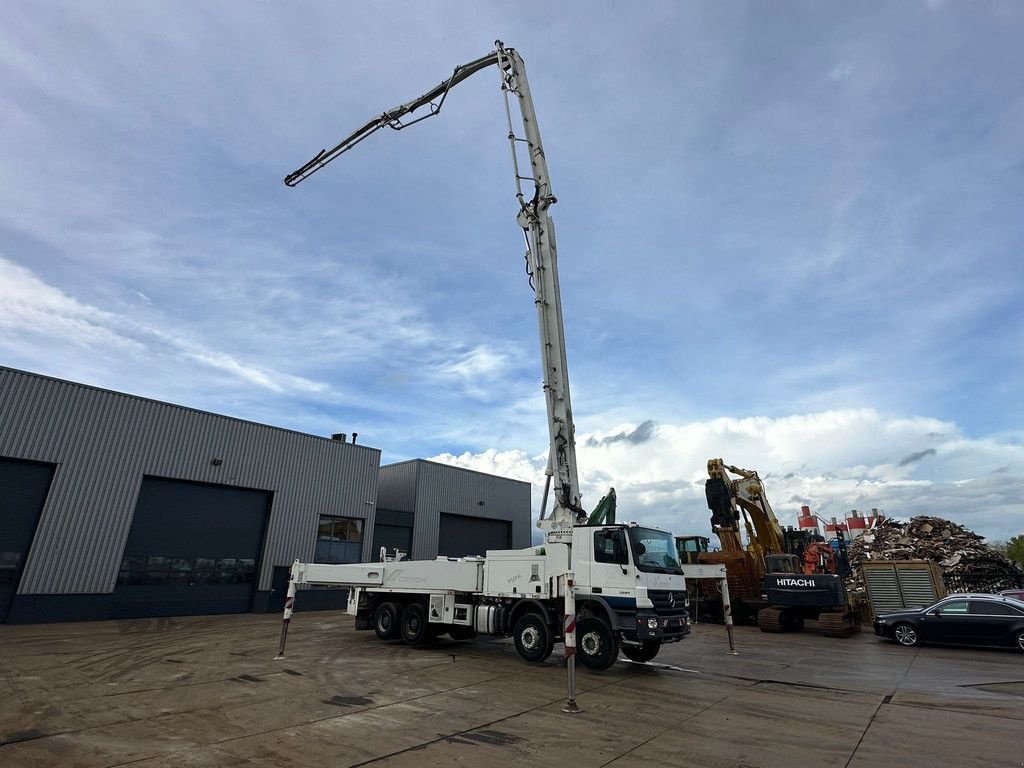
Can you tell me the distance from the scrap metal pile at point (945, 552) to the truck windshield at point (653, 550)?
69.7 feet

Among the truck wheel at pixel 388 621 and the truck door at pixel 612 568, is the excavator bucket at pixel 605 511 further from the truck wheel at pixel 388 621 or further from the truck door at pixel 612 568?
the truck wheel at pixel 388 621

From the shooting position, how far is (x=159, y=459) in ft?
69.4

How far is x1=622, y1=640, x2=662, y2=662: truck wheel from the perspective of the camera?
11422 millimetres

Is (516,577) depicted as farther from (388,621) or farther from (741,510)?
(741,510)

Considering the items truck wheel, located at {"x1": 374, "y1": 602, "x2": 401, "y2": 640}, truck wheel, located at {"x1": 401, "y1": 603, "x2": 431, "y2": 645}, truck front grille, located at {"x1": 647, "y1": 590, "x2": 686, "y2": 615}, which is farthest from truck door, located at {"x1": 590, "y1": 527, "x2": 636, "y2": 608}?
truck wheel, located at {"x1": 374, "y1": 602, "x2": 401, "y2": 640}

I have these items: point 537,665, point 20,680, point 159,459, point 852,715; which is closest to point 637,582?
point 537,665

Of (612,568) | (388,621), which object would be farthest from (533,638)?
(388,621)

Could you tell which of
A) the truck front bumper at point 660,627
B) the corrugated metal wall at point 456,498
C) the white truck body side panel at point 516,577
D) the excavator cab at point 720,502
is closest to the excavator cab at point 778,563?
the excavator cab at point 720,502

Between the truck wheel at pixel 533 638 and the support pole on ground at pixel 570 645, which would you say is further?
the truck wheel at pixel 533 638

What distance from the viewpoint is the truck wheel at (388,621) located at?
45.5 ft

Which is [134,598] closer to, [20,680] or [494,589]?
[20,680]

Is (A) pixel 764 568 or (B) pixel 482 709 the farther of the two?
(A) pixel 764 568

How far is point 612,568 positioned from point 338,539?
65.4 ft

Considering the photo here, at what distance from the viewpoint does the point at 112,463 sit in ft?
65.3
